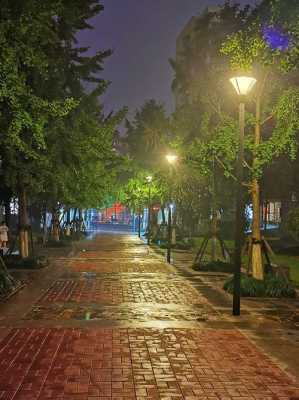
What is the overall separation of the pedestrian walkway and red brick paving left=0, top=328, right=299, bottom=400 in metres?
0.01

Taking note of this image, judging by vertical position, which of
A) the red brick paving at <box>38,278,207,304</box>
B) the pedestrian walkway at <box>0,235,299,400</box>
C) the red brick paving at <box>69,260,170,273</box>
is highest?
the pedestrian walkway at <box>0,235,299,400</box>

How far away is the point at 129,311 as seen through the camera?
12414mm

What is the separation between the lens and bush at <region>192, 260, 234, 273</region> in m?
21.7

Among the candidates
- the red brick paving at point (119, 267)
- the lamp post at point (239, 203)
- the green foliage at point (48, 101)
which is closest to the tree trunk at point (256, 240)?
the lamp post at point (239, 203)

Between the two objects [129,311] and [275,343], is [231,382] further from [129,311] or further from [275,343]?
[129,311]

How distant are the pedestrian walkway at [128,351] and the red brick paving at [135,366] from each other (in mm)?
12

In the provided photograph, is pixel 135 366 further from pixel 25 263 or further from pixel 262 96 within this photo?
pixel 25 263

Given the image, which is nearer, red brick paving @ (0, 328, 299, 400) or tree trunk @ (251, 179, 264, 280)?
red brick paving @ (0, 328, 299, 400)

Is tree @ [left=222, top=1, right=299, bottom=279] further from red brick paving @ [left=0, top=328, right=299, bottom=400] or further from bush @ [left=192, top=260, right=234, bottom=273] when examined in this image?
red brick paving @ [left=0, top=328, right=299, bottom=400]

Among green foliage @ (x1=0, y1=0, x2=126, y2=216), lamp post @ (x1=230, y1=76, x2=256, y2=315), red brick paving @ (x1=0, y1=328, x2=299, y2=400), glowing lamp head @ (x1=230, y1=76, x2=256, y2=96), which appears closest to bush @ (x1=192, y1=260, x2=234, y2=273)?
green foliage @ (x1=0, y1=0, x2=126, y2=216)

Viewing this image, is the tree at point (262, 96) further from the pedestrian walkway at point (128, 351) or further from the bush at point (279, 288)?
the pedestrian walkway at point (128, 351)

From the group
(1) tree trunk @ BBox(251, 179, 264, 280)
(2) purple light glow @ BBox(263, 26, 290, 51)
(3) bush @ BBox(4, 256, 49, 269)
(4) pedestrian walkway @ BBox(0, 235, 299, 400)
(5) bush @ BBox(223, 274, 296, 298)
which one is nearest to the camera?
(4) pedestrian walkway @ BBox(0, 235, 299, 400)

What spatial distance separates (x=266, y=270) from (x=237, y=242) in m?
4.49

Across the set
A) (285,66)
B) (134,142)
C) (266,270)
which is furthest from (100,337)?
(134,142)
